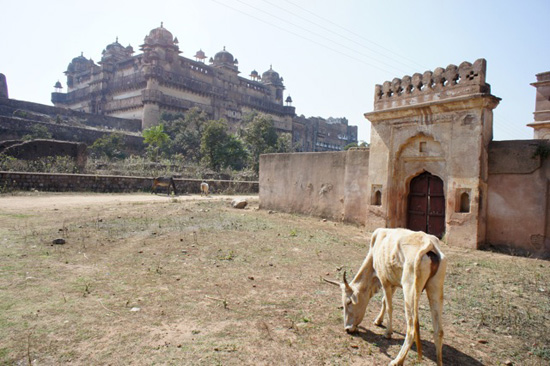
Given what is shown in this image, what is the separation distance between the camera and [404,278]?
2686mm

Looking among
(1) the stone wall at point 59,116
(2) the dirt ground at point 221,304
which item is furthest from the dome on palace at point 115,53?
(2) the dirt ground at point 221,304

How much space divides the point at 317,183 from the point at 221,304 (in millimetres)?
7144

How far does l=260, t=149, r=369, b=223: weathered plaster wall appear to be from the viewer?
9.13m

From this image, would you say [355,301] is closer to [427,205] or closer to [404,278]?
[404,278]

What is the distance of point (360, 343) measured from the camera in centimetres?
287

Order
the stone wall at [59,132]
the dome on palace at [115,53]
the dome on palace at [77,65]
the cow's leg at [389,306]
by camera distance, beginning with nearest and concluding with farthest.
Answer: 1. the cow's leg at [389,306]
2. the stone wall at [59,132]
3. the dome on palace at [115,53]
4. the dome on palace at [77,65]

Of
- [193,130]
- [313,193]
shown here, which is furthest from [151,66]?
[313,193]

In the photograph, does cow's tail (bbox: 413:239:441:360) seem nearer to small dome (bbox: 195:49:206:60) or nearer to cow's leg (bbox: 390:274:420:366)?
cow's leg (bbox: 390:274:420:366)

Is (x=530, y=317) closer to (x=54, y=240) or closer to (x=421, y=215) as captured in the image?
(x=421, y=215)

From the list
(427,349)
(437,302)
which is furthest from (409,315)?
(427,349)

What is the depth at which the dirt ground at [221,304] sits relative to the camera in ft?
8.63

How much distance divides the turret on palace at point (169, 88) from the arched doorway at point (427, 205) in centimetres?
3656

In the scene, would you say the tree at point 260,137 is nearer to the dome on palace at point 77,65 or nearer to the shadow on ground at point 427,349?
the shadow on ground at point 427,349

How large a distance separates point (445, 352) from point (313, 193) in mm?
7716
